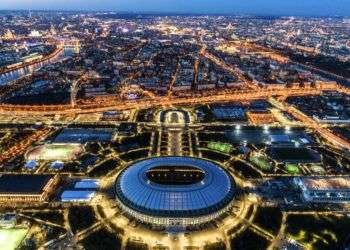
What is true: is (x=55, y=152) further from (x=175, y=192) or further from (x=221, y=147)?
(x=221, y=147)

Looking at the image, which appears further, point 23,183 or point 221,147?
point 221,147

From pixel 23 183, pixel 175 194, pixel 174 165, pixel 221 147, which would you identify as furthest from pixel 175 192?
pixel 23 183

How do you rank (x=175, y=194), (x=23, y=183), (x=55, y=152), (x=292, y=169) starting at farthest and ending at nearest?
1. (x=55, y=152)
2. (x=292, y=169)
3. (x=23, y=183)
4. (x=175, y=194)

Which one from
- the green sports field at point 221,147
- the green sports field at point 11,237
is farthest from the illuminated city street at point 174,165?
the green sports field at point 221,147

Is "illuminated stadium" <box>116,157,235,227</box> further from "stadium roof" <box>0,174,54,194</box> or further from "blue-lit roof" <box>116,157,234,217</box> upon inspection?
"stadium roof" <box>0,174,54,194</box>

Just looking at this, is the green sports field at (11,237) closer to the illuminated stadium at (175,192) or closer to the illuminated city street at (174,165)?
the illuminated city street at (174,165)

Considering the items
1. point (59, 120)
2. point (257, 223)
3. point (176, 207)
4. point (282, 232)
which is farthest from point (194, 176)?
point (59, 120)

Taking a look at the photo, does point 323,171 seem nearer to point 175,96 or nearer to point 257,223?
point 257,223
